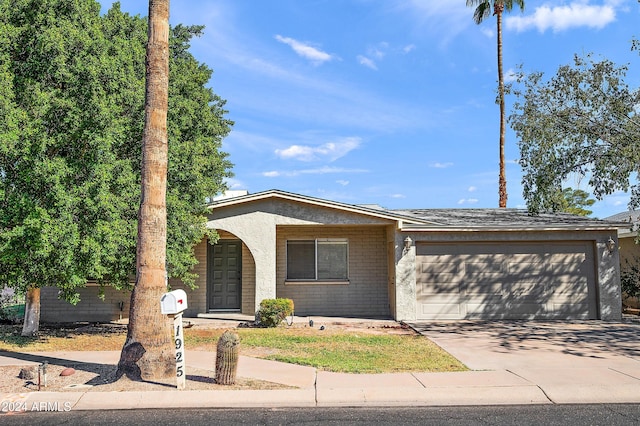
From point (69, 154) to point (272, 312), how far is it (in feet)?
20.7

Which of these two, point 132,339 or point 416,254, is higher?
point 416,254

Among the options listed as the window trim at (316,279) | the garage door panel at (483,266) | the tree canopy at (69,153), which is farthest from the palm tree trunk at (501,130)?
the tree canopy at (69,153)

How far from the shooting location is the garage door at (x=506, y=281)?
1465 centimetres

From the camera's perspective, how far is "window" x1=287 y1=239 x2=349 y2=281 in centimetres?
1625

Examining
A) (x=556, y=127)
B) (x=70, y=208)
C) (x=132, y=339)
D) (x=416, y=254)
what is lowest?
(x=132, y=339)

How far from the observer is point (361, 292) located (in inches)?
635

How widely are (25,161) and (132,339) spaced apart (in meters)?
4.99

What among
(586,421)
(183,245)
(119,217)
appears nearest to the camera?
(586,421)

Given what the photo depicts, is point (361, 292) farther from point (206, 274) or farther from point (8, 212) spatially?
point (8, 212)

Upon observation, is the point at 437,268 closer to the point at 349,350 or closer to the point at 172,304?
the point at 349,350

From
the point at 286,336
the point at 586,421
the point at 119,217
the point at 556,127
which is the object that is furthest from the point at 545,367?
the point at 556,127

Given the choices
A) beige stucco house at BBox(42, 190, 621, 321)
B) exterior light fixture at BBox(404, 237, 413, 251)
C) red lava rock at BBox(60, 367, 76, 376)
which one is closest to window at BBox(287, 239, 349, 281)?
beige stucco house at BBox(42, 190, 621, 321)

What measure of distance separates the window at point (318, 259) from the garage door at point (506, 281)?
267 centimetres

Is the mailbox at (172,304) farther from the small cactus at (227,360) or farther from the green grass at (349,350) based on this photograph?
the green grass at (349,350)
